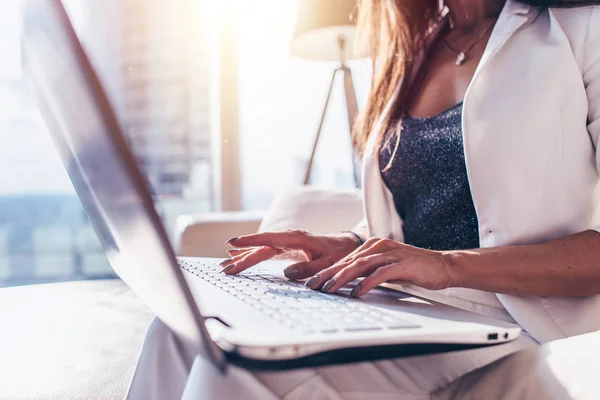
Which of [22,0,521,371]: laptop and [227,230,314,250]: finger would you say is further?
[227,230,314,250]: finger

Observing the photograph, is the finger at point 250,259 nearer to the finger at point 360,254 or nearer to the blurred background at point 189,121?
the finger at point 360,254

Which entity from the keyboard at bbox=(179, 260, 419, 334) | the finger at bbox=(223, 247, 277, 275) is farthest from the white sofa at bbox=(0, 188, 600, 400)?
the finger at bbox=(223, 247, 277, 275)

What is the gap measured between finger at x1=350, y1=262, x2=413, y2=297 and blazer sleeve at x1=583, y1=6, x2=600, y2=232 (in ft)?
1.21

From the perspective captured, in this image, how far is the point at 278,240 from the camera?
83cm

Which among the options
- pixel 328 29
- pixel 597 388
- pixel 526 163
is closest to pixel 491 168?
pixel 526 163

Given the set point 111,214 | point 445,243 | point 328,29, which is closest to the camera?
point 111,214

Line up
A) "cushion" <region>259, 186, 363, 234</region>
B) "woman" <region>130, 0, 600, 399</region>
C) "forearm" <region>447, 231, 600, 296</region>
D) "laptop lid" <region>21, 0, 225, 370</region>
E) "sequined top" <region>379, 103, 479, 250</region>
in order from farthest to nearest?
"cushion" <region>259, 186, 363, 234</region>
"sequined top" <region>379, 103, 479, 250</region>
"forearm" <region>447, 231, 600, 296</region>
"woman" <region>130, 0, 600, 399</region>
"laptop lid" <region>21, 0, 225, 370</region>

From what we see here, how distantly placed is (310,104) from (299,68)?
0.24 meters

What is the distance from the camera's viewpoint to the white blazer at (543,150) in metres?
0.76

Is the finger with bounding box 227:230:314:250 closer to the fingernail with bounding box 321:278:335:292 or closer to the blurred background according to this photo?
the fingernail with bounding box 321:278:335:292

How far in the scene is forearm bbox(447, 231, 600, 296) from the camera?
0.71 m

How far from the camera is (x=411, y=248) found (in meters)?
0.66

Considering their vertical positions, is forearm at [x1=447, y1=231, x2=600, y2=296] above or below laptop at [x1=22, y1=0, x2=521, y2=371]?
below

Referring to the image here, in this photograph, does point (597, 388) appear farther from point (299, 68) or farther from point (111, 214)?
point (299, 68)
